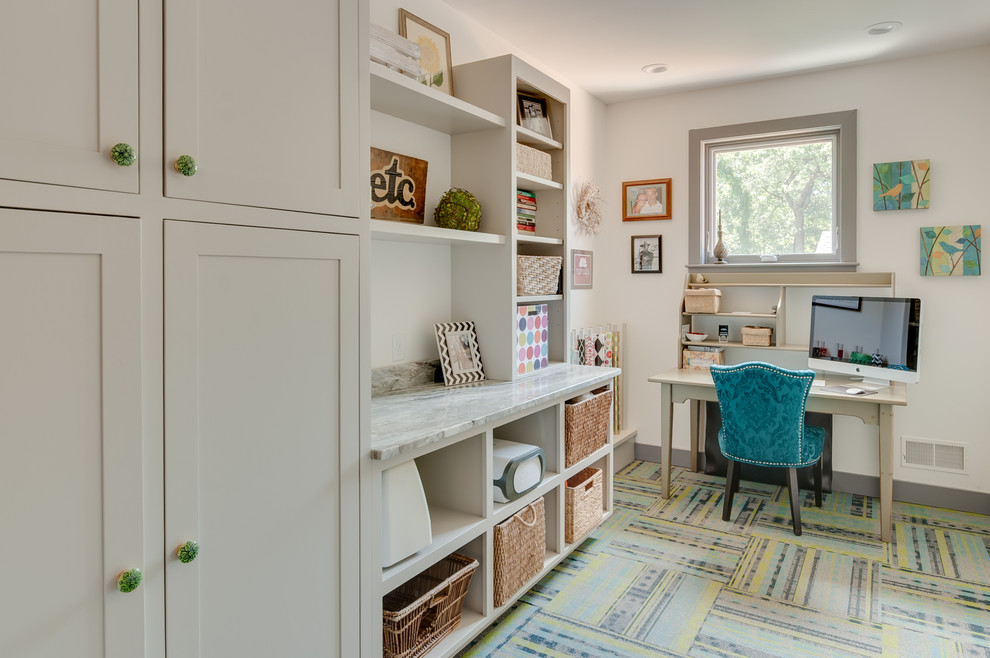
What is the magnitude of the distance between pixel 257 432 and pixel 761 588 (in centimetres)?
223

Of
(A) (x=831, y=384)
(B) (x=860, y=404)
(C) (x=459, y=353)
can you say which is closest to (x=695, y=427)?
(A) (x=831, y=384)

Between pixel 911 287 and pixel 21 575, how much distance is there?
159 inches

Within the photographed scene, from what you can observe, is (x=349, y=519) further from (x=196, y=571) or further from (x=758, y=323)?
(x=758, y=323)

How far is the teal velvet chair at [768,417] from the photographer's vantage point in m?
2.98

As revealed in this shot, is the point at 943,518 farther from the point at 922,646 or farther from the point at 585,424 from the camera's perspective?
the point at 585,424

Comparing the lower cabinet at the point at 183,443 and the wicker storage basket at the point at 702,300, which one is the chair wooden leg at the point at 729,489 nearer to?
the wicker storage basket at the point at 702,300

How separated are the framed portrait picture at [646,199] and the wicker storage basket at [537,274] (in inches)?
53.8

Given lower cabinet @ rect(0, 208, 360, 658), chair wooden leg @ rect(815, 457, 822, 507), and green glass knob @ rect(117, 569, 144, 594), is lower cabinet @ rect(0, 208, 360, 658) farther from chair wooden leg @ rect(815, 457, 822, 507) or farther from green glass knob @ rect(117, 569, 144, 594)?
chair wooden leg @ rect(815, 457, 822, 507)

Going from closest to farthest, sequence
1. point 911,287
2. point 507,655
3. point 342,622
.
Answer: point 342,622 → point 507,655 → point 911,287

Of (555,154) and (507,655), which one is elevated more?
(555,154)

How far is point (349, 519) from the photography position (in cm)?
154

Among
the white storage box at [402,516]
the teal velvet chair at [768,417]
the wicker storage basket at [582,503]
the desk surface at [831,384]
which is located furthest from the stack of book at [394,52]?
the desk surface at [831,384]

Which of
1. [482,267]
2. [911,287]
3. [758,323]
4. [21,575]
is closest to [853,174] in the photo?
[911,287]

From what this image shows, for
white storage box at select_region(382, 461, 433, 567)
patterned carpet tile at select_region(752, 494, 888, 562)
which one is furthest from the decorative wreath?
white storage box at select_region(382, 461, 433, 567)
